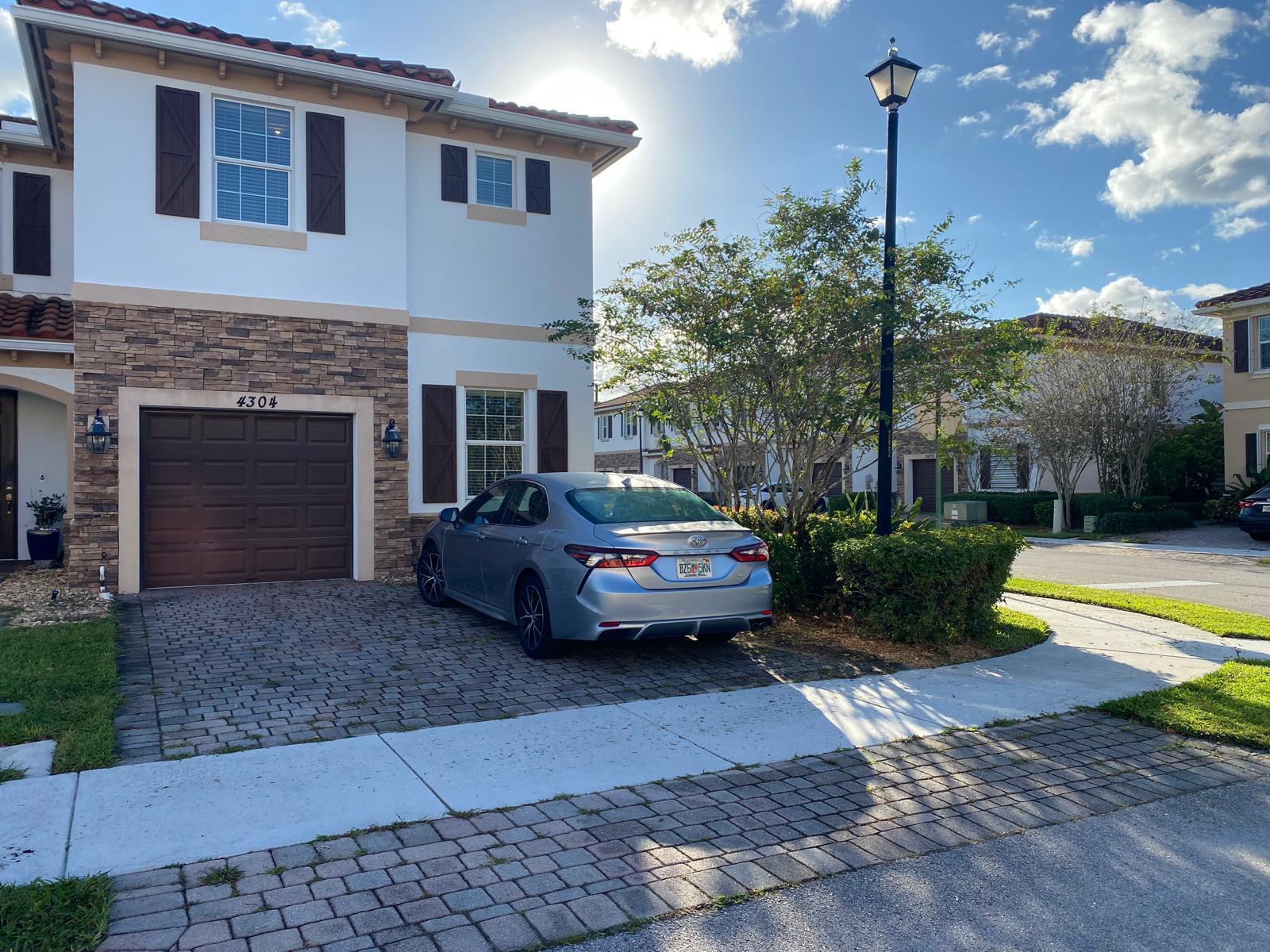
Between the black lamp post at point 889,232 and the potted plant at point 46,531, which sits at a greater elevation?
the black lamp post at point 889,232

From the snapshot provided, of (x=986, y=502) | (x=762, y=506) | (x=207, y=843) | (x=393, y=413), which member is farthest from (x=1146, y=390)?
(x=207, y=843)

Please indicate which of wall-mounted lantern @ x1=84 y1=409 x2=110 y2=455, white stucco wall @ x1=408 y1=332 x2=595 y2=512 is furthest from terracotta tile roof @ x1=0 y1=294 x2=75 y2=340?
white stucco wall @ x1=408 y1=332 x2=595 y2=512

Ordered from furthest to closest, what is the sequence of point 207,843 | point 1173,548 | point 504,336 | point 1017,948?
point 1173,548
point 504,336
point 207,843
point 1017,948

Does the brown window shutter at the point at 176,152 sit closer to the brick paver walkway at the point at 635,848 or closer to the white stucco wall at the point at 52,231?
the white stucco wall at the point at 52,231

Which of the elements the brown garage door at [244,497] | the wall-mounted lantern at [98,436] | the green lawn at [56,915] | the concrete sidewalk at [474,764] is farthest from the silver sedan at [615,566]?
the wall-mounted lantern at [98,436]

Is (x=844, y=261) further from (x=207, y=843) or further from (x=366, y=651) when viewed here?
(x=207, y=843)

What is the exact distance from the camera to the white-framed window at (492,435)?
508 inches

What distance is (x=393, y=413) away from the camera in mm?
12102

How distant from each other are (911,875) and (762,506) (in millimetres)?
6555

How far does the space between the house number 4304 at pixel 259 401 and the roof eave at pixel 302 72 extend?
3943 millimetres

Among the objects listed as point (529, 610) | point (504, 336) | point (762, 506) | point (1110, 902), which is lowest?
point (1110, 902)

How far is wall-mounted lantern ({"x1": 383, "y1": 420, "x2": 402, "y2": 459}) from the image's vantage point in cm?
1188

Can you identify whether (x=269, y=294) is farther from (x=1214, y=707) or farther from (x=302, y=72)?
(x=1214, y=707)

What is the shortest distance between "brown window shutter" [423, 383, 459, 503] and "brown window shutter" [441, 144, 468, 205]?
2723 millimetres
